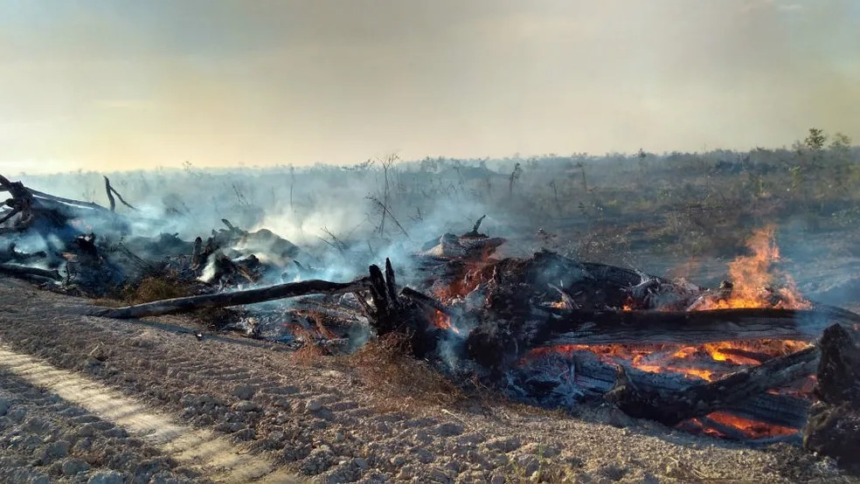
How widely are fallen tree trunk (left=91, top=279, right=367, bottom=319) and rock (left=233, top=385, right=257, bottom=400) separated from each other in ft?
6.12

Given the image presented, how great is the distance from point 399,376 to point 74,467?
2.79m

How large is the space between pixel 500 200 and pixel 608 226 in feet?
22.1

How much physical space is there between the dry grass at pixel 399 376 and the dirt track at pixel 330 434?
11 centimetres

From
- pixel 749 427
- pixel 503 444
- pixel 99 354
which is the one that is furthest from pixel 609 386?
pixel 99 354

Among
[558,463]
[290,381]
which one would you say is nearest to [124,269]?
[290,381]

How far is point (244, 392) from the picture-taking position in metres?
5.10

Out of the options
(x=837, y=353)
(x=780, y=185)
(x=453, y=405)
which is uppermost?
(x=780, y=185)

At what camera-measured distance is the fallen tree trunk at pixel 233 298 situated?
712 cm

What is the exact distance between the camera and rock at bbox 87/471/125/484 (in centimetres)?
344

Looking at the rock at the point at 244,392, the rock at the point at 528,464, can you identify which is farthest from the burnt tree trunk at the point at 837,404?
the rock at the point at 244,392

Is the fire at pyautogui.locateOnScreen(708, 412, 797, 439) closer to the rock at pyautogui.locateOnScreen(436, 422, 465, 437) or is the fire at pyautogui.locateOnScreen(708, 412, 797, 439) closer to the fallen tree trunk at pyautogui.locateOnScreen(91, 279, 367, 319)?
the rock at pyautogui.locateOnScreen(436, 422, 465, 437)

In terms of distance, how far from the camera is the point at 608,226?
1767 centimetres

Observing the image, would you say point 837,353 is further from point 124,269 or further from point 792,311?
point 124,269

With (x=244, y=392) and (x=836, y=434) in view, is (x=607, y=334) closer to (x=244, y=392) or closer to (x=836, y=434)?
(x=836, y=434)
